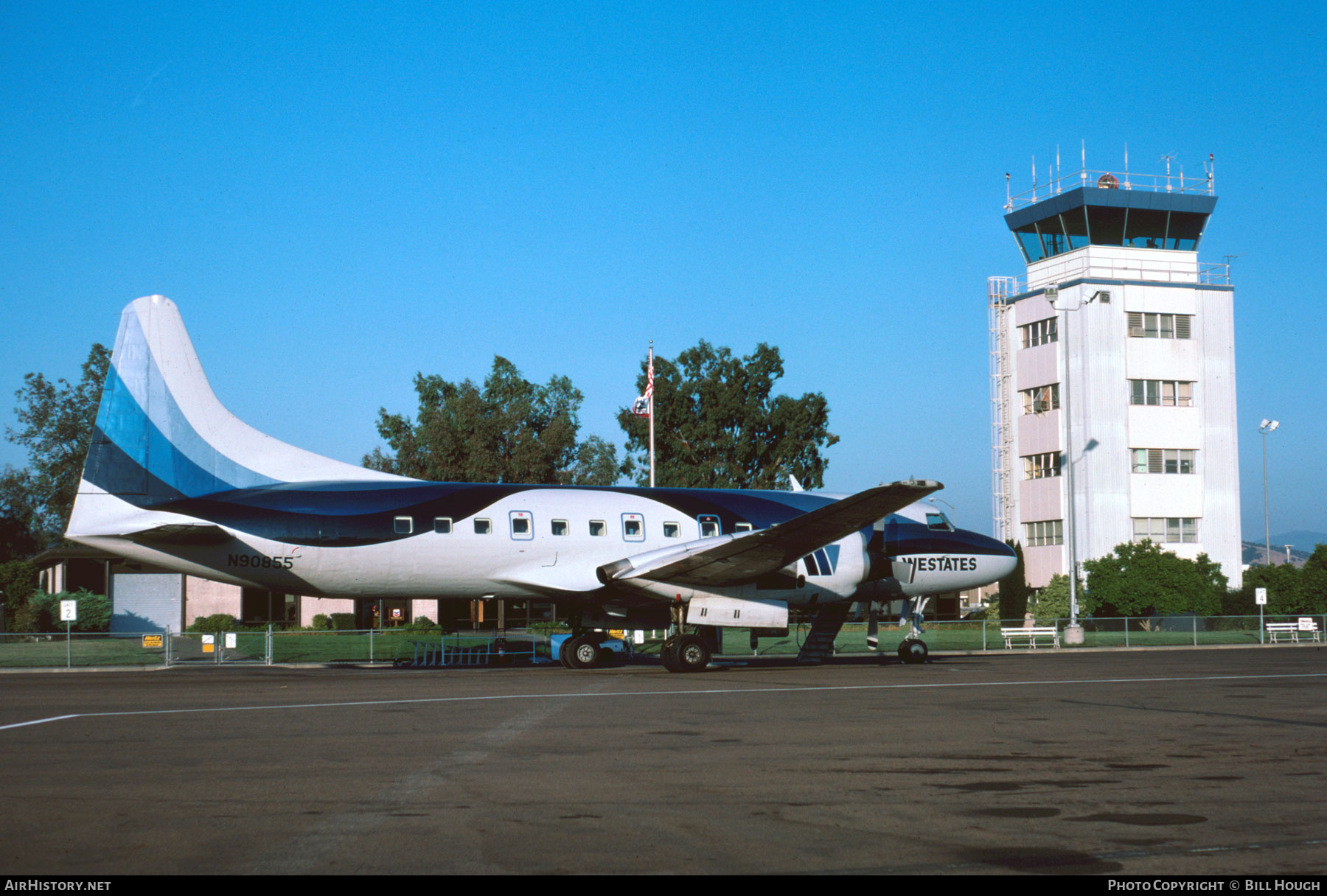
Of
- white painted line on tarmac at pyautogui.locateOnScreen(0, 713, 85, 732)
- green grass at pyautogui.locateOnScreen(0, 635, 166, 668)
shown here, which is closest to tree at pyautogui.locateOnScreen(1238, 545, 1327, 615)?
green grass at pyautogui.locateOnScreen(0, 635, 166, 668)

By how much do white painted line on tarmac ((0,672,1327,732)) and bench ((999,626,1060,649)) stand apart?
1590 centimetres

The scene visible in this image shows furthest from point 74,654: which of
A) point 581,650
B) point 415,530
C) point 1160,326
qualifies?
point 1160,326

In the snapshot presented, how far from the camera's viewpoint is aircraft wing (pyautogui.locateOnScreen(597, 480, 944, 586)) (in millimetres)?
22922

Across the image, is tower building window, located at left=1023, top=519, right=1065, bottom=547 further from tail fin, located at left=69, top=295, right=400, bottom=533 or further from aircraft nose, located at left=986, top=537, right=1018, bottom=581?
tail fin, located at left=69, top=295, right=400, bottom=533

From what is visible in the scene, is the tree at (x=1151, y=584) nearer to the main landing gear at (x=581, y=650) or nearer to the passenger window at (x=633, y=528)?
the main landing gear at (x=581, y=650)

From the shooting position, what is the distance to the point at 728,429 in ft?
227

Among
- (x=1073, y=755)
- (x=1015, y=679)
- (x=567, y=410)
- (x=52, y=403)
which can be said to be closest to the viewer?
(x=1073, y=755)

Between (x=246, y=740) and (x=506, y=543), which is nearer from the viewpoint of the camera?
(x=246, y=740)

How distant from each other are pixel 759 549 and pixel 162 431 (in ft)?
42.1

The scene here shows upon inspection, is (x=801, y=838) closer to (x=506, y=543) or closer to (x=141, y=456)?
(x=506, y=543)

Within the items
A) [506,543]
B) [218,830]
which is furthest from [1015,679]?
[218,830]

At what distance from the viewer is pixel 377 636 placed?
121ft

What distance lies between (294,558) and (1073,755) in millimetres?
16710

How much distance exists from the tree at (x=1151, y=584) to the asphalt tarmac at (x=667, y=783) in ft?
128
